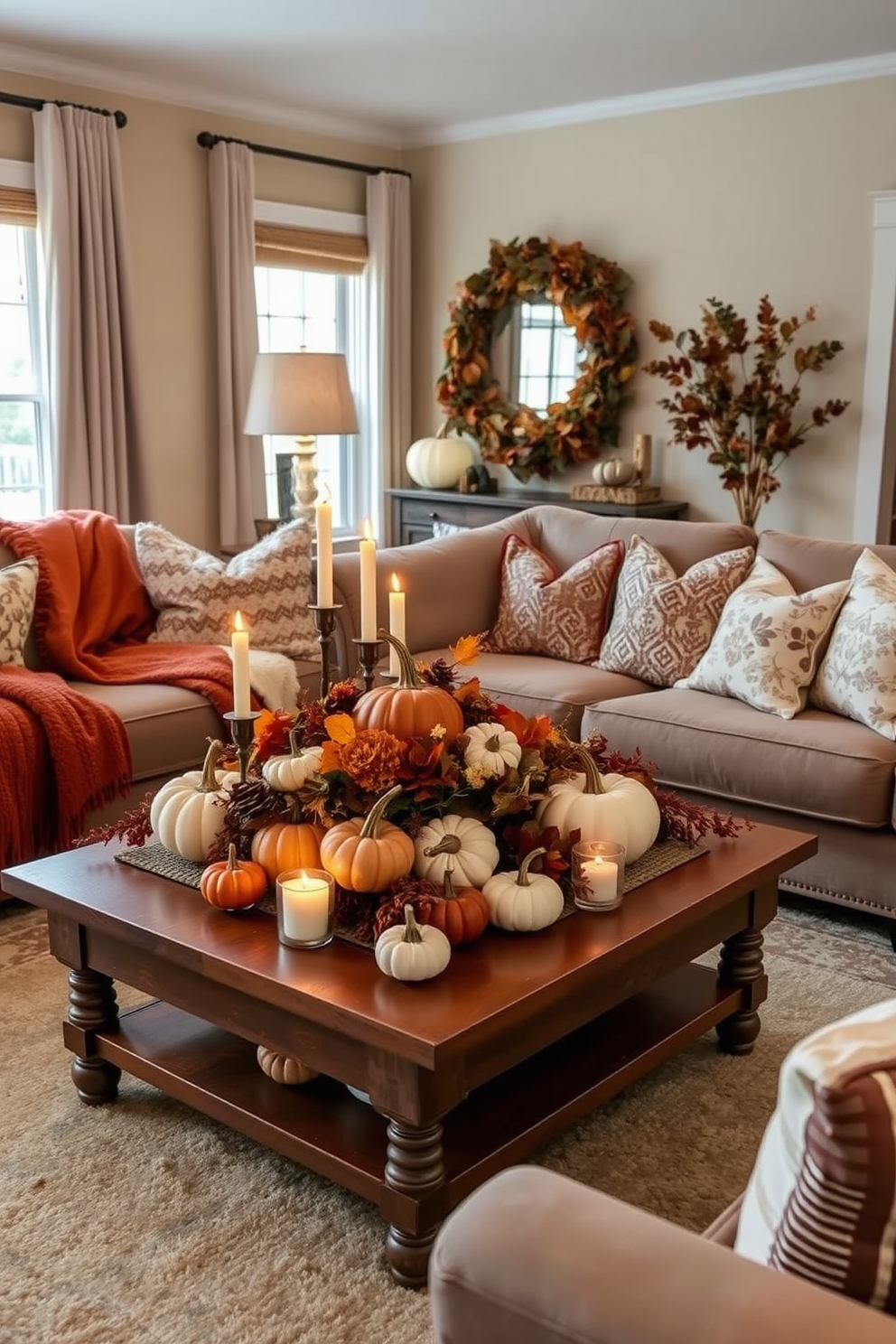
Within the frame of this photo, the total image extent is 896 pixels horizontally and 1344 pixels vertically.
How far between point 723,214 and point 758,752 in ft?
10.3

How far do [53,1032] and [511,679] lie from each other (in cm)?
171

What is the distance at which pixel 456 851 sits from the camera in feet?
6.88

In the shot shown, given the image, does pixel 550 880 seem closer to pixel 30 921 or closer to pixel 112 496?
pixel 30 921

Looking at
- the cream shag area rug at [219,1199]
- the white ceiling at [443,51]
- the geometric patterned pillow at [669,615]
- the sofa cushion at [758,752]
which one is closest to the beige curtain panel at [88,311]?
the white ceiling at [443,51]

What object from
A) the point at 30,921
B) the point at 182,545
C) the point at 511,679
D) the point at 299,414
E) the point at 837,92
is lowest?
the point at 30,921

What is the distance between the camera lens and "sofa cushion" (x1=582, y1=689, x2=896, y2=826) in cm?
308

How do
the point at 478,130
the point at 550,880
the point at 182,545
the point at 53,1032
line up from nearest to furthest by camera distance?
the point at 550,880
the point at 53,1032
the point at 182,545
the point at 478,130

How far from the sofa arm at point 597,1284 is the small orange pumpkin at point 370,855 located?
3.15 ft

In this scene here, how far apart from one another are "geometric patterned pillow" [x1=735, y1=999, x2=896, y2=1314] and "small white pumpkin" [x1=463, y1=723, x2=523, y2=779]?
48.0 inches

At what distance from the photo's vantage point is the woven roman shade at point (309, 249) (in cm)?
593

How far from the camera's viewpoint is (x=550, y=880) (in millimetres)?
2072

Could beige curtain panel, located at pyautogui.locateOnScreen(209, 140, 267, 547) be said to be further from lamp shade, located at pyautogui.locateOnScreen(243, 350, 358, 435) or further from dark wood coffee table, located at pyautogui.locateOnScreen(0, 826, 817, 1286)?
dark wood coffee table, located at pyautogui.locateOnScreen(0, 826, 817, 1286)

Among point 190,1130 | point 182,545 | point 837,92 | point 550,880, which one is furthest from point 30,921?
point 837,92

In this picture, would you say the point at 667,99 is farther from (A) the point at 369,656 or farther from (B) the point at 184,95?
(A) the point at 369,656
